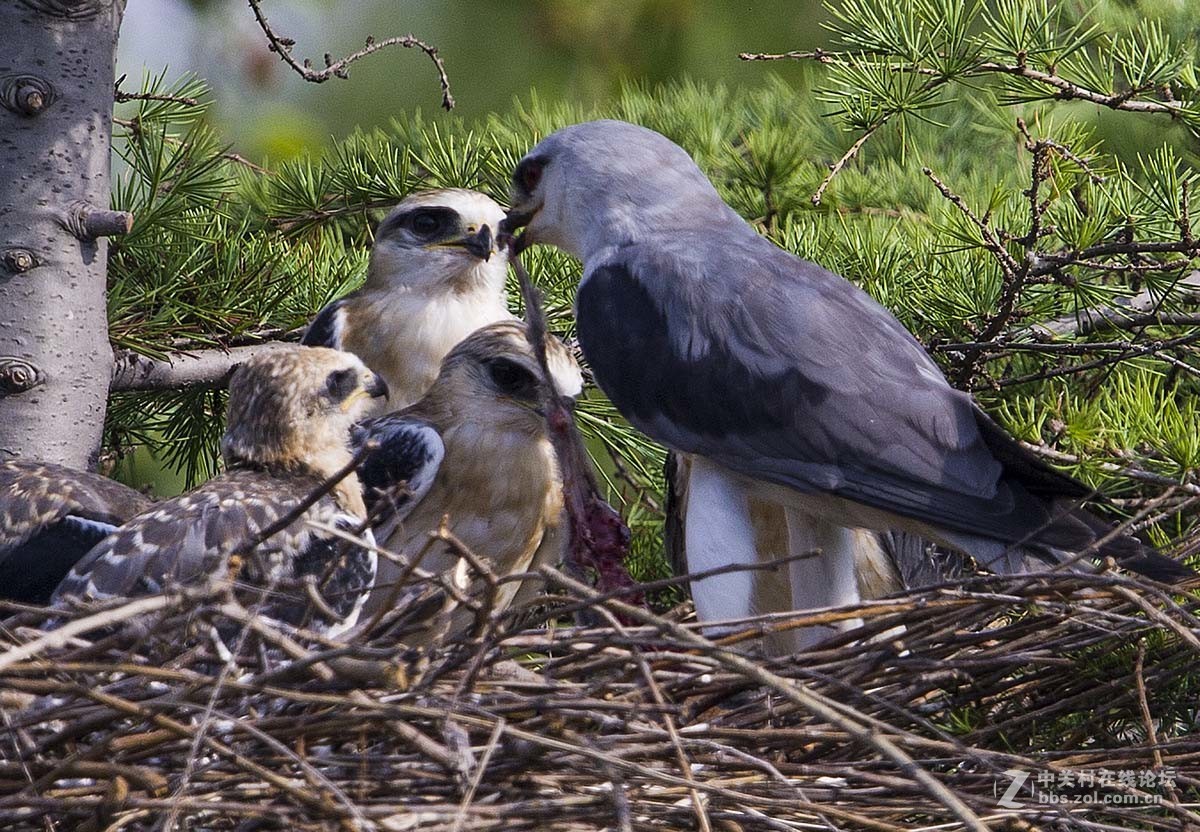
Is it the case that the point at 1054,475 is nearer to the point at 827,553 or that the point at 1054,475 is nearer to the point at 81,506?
the point at 827,553

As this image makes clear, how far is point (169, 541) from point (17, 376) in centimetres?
64

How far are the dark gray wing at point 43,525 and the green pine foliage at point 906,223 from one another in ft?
1.71

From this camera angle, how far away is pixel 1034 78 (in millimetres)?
3314

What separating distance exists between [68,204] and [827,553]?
1.94 m

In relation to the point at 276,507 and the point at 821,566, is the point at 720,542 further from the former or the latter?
the point at 276,507

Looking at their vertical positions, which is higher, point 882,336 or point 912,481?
point 882,336

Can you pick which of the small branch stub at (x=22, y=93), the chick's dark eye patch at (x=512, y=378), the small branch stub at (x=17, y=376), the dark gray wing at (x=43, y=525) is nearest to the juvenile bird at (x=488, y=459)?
the chick's dark eye patch at (x=512, y=378)

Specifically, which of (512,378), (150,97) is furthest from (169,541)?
(150,97)

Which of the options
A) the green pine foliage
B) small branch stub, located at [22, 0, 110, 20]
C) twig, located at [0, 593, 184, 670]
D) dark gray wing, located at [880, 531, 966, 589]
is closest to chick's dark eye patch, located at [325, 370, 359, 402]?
the green pine foliage

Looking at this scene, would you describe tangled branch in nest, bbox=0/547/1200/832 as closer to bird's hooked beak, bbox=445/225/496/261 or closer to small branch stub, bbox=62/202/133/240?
small branch stub, bbox=62/202/133/240

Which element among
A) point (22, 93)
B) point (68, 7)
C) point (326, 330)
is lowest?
point (326, 330)

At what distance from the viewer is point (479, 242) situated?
14.5ft

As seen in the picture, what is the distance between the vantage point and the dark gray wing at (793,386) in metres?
3.12

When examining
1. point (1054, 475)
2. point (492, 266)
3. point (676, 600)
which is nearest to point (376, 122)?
point (492, 266)
